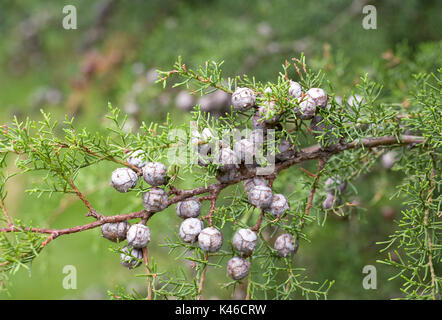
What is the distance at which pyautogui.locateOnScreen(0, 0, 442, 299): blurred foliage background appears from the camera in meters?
1.74

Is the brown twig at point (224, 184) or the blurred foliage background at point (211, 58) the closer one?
the brown twig at point (224, 184)

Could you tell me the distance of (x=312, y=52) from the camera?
6.72 ft

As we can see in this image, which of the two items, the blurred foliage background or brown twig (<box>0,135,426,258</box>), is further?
the blurred foliage background

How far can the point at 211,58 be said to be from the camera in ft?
5.86

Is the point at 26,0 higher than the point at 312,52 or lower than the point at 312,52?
higher

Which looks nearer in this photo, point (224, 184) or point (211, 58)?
point (224, 184)

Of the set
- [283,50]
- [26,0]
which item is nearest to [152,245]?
[283,50]

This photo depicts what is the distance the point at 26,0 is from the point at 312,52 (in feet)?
6.07

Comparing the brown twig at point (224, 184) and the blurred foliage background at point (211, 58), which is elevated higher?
the blurred foliage background at point (211, 58)

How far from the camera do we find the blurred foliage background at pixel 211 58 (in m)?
1.74

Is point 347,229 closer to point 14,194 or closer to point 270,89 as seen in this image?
point 270,89

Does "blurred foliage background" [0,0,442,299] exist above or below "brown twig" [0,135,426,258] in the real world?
above

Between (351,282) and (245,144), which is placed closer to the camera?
(245,144)

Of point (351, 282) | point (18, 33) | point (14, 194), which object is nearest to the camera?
point (351, 282)
